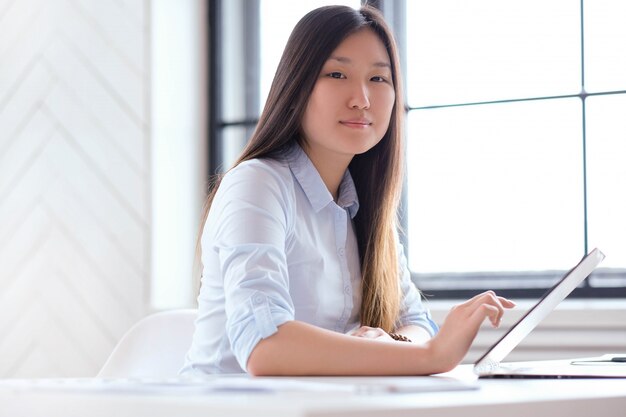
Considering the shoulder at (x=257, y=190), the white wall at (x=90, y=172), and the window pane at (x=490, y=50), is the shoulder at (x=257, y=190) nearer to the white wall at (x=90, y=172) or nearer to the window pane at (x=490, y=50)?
the window pane at (x=490, y=50)

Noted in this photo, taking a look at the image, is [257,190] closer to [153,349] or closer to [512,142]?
[153,349]

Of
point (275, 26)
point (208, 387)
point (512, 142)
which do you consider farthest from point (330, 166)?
point (275, 26)

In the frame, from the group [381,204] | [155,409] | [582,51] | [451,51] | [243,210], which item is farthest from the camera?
[451,51]

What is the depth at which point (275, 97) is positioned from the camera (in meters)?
1.68

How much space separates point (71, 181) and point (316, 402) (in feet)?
8.10

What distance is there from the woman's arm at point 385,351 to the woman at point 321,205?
10 cm

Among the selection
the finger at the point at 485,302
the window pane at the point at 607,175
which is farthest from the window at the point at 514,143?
the finger at the point at 485,302

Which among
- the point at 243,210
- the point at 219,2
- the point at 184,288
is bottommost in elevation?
the point at 184,288

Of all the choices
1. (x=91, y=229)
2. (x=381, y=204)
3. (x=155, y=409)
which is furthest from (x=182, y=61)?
(x=155, y=409)

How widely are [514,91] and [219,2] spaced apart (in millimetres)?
989

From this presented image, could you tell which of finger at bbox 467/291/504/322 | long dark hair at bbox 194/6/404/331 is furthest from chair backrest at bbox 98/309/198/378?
finger at bbox 467/291/504/322

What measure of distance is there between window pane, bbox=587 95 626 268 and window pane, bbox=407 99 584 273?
0.03 metres

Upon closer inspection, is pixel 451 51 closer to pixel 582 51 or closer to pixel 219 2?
pixel 582 51

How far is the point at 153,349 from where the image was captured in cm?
180
